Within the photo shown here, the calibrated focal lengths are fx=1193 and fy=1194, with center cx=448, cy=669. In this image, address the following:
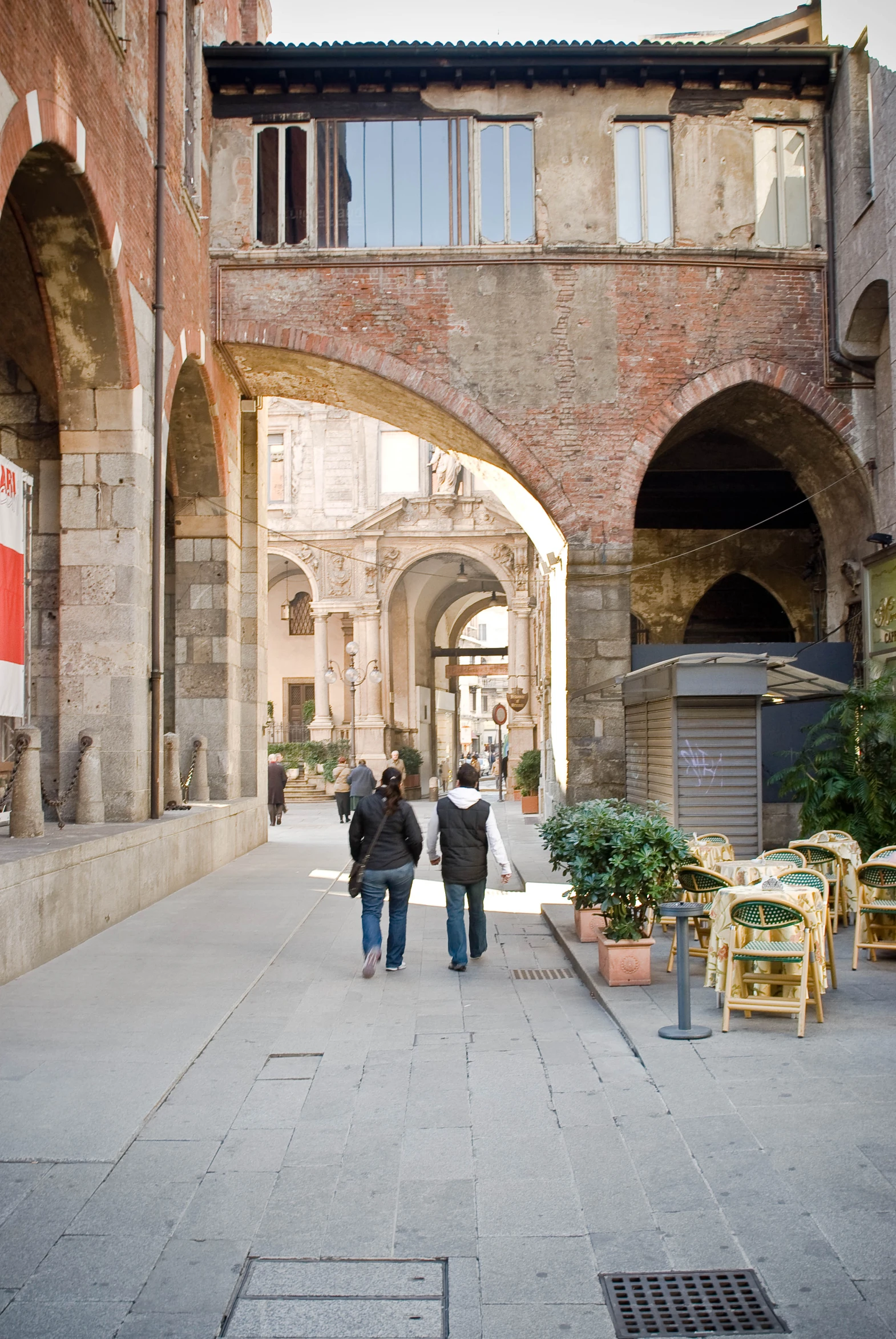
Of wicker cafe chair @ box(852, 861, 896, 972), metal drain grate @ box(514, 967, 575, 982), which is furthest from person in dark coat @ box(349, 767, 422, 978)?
wicker cafe chair @ box(852, 861, 896, 972)

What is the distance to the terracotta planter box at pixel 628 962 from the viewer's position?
7.91 metres

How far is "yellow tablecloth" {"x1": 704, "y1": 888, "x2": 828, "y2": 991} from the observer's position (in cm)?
682

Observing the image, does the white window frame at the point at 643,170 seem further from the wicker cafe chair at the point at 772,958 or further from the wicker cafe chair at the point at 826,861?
the wicker cafe chair at the point at 772,958

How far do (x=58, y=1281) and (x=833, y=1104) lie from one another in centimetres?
327

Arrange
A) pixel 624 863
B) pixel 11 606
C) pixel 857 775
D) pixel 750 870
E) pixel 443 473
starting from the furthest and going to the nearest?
1. pixel 443 473
2. pixel 857 775
3. pixel 11 606
4. pixel 750 870
5. pixel 624 863

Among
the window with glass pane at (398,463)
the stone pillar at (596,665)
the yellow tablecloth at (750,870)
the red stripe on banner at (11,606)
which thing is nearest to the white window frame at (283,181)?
the stone pillar at (596,665)

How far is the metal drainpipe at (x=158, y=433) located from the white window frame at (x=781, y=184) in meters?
8.04

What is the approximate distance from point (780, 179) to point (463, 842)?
12035 millimetres

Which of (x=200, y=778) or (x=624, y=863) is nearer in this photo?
(x=624, y=863)

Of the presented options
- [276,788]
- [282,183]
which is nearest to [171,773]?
[282,183]

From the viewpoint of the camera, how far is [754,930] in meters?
6.94

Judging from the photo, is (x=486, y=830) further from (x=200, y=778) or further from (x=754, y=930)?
(x=200, y=778)

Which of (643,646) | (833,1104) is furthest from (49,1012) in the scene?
(643,646)

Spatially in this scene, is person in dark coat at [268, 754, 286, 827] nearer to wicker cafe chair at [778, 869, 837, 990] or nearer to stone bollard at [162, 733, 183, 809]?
stone bollard at [162, 733, 183, 809]
